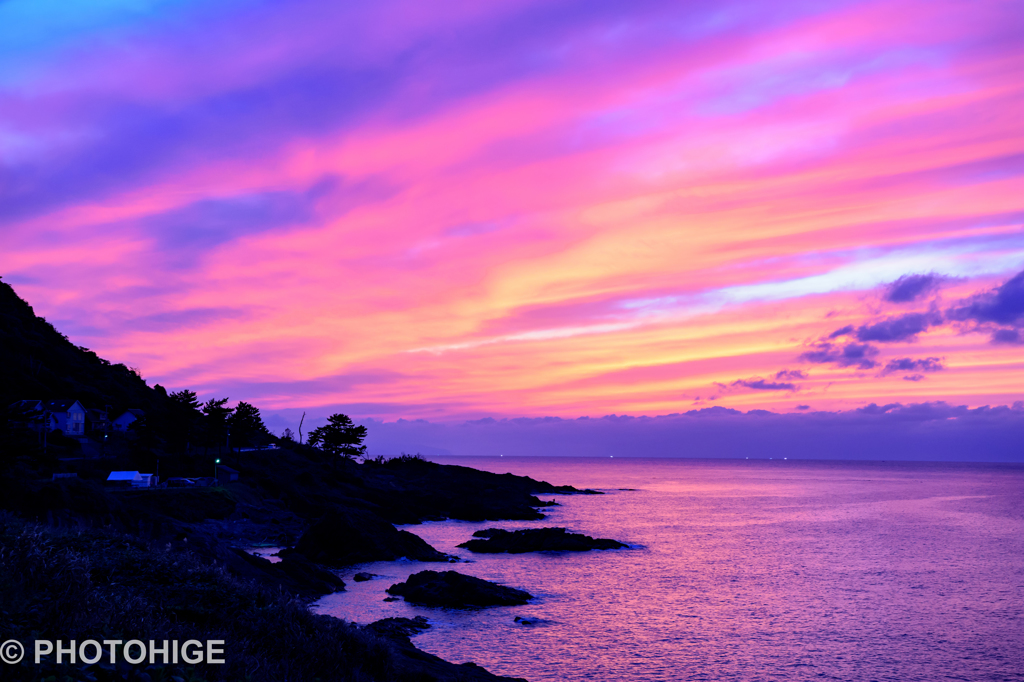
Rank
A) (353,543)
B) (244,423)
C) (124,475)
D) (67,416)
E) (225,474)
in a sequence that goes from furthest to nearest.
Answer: (244,423) < (67,416) < (225,474) < (124,475) < (353,543)

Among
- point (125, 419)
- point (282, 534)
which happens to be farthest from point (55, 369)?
point (282, 534)

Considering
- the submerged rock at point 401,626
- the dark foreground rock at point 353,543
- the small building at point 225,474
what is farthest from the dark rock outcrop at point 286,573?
the small building at point 225,474

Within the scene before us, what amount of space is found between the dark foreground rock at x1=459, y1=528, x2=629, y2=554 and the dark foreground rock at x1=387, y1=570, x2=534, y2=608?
77.1ft

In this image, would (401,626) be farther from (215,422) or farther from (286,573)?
(215,422)

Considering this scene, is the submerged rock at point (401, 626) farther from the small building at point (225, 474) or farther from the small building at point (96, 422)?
the small building at point (96, 422)

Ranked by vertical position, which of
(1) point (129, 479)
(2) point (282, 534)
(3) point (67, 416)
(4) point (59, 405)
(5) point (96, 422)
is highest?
(4) point (59, 405)

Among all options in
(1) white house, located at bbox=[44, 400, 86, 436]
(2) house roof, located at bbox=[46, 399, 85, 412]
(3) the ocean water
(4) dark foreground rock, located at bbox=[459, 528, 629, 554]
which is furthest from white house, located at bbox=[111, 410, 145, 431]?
(4) dark foreground rock, located at bbox=[459, 528, 629, 554]

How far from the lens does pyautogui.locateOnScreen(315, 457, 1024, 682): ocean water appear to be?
34250mm

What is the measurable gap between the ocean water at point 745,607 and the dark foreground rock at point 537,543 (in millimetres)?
2173

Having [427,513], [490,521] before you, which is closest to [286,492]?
[427,513]

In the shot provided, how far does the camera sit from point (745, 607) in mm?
47562

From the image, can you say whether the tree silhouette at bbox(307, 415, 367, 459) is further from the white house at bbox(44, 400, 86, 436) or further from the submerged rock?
the submerged rock

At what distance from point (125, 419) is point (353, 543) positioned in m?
75.3

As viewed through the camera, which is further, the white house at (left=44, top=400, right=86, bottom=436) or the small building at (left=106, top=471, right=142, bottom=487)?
the white house at (left=44, top=400, right=86, bottom=436)
